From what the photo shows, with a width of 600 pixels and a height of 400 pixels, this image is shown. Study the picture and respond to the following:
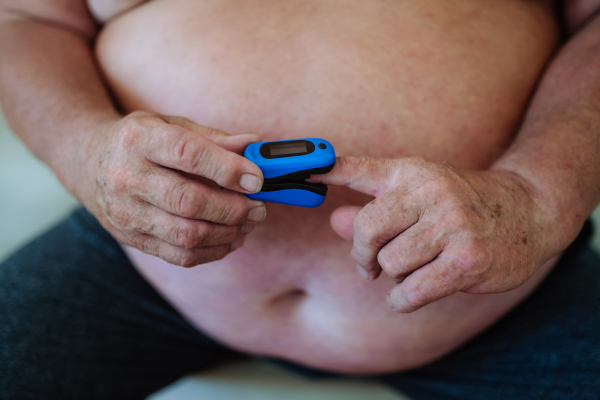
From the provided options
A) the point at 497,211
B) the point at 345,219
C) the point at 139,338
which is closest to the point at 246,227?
the point at 345,219

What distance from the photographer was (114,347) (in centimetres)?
84

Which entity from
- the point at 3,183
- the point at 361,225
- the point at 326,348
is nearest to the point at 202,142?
the point at 361,225

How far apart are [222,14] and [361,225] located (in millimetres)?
495

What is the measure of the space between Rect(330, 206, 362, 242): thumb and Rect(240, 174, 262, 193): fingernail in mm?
141

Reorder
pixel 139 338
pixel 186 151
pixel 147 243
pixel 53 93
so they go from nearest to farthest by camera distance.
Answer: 1. pixel 186 151
2. pixel 147 243
3. pixel 53 93
4. pixel 139 338

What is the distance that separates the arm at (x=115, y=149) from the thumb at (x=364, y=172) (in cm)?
12

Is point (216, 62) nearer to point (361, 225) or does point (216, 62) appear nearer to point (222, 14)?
point (222, 14)

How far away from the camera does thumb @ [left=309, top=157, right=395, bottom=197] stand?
21.3 inches

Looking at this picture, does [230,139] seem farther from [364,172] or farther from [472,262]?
[472,262]

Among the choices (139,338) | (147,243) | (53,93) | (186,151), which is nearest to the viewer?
(186,151)

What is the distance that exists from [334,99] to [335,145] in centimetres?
8

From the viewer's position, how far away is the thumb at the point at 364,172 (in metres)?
0.54

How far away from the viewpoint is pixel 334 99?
65 cm

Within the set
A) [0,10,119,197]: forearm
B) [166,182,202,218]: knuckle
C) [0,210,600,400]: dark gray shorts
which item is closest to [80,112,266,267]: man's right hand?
[166,182,202,218]: knuckle
